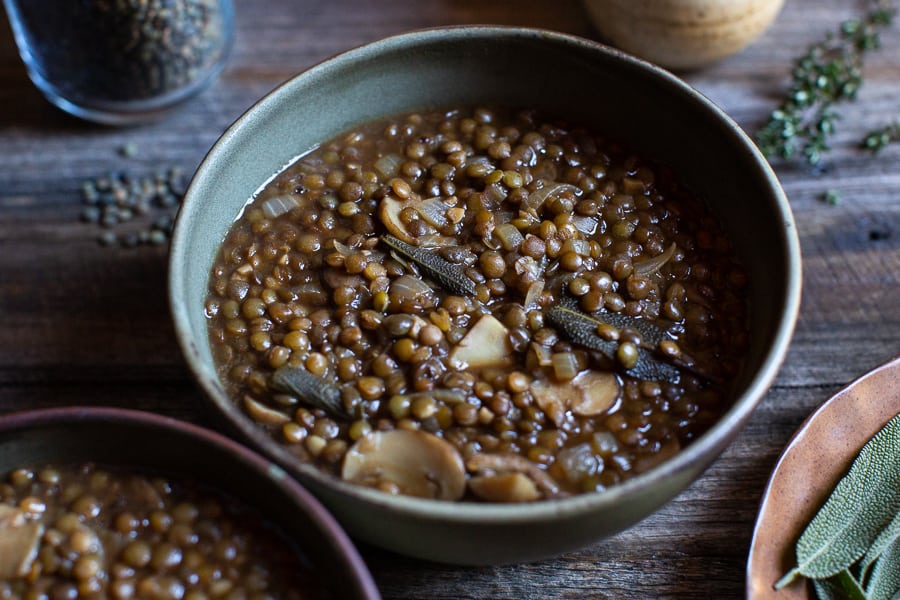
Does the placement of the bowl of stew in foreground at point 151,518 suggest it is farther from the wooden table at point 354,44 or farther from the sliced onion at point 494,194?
the sliced onion at point 494,194

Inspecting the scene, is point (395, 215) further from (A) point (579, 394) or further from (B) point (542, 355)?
(A) point (579, 394)

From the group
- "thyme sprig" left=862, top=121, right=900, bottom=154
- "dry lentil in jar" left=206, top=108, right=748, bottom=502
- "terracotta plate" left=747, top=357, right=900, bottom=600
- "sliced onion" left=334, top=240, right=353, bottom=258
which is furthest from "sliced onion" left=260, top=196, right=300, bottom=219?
"thyme sprig" left=862, top=121, right=900, bottom=154

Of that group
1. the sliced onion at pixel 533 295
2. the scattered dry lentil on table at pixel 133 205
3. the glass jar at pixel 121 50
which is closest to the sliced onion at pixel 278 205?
the scattered dry lentil on table at pixel 133 205

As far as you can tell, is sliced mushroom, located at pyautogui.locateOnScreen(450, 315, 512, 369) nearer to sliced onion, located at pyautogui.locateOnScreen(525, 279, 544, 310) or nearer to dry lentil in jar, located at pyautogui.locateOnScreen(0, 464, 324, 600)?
sliced onion, located at pyautogui.locateOnScreen(525, 279, 544, 310)

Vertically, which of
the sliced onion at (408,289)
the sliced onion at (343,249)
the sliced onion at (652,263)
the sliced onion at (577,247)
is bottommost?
the sliced onion at (408,289)

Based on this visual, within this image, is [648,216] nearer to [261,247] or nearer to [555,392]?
[555,392]

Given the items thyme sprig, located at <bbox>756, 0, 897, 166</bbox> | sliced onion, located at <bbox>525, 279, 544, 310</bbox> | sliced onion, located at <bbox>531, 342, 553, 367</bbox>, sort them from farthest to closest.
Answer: thyme sprig, located at <bbox>756, 0, 897, 166</bbox> < sliced onion, located at <bbox>525, 279, 544, 310</bbox> < sliced onion, located at <bbox>531, 342, 553, 367</bbox>
